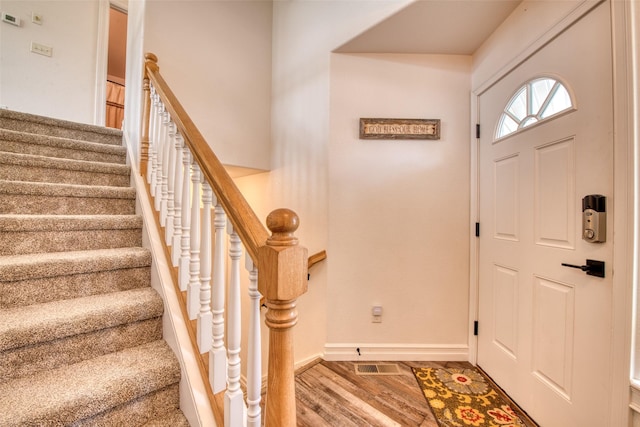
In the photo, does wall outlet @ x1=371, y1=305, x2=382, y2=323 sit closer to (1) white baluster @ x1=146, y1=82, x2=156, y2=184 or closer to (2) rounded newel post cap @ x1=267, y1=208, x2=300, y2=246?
(2) rounded newel post cap @ x1=267, y1=208, x2=300, y2=246

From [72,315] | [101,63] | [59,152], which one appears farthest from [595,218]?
[101,63]

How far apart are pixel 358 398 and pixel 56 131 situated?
2760 mm

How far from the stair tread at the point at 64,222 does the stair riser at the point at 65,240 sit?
2 cm

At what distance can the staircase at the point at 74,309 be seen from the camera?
2.62ft

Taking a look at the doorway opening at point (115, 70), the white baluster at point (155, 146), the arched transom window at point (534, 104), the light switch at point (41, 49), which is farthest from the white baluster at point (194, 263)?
the doorway opening at point (115, 70)

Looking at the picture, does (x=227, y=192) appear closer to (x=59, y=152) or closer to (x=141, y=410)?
(x=141, y=410)

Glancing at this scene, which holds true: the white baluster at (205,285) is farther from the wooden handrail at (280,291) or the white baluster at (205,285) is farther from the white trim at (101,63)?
the white trim at (101,63)

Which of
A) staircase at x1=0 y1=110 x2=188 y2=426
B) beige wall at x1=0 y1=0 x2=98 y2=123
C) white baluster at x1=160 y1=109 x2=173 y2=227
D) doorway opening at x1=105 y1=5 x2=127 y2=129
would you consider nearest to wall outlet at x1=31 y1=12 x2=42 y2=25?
beige wall at x1=0 y1=0 x2=98 y2=123

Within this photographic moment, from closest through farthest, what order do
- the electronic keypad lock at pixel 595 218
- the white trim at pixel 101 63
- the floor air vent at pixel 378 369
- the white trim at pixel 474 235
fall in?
the electronic keypad lock at pixel 595 218, the floor air vent at pixel 378 369, the white trim at pixel 474 235, the white trim at pixel 101 63

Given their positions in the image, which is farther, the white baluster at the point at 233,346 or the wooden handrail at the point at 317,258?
the wooden handrail at the point at 317,258

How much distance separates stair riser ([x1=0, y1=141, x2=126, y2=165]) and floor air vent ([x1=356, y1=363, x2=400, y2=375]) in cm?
233

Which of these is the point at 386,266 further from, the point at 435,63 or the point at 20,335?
the point at 20,335

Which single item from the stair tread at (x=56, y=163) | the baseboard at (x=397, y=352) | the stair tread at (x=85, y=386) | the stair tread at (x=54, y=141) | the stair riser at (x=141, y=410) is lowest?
the baseboard at (x=397, y=352)

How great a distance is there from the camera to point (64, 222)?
48.8 inches
